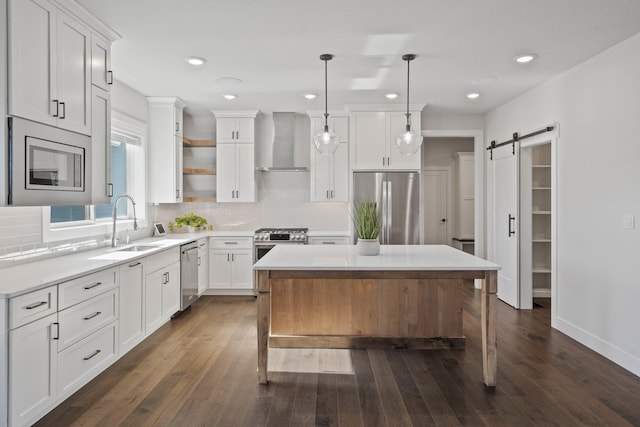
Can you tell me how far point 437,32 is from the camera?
10.1 feet

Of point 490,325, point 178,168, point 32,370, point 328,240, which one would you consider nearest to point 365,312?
point 490,325

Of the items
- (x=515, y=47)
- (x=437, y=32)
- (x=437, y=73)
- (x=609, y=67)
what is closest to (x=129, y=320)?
(x=437, y=32)

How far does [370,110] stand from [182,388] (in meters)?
3.95

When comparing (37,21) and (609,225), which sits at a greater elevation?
(37,21)

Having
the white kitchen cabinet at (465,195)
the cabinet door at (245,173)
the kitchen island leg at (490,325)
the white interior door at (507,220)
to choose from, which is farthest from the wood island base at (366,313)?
the white kitchen cabinet at (465,195)

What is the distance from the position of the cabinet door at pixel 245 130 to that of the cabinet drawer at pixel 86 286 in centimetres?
295

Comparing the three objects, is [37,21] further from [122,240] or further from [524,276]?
[524,276]

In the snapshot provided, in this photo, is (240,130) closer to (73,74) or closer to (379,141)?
(379,141)

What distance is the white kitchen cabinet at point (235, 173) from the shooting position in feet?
18.6

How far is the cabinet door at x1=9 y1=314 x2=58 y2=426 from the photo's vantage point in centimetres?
212

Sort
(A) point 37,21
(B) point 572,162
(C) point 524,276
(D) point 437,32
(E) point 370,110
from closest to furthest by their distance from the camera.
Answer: (A) point 37,21, (D) point 437,32, (B) point 572,162, (C) point 524,276, (E) point 370,110

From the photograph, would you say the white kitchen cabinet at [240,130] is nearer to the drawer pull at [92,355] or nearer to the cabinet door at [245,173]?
the cabinet door at [245,173]

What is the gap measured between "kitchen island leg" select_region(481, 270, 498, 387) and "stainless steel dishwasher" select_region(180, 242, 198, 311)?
10.6 ft

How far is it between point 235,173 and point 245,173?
0.14 meters
